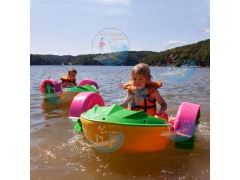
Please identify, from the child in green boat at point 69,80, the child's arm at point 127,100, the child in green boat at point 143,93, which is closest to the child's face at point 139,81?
the child in green boat at point 143,93

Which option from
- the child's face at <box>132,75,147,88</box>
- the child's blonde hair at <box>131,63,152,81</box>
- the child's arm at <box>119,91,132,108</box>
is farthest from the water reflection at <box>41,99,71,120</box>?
the child's blonde hair at <box>131,63,152,81</box>

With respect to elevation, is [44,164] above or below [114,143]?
below

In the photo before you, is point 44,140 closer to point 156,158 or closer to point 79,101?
point 79,101

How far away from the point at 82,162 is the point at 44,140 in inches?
42.8

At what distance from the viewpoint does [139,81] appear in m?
3.46

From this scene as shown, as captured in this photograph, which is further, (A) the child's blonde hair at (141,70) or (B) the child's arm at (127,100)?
(B) the child's arm at (127,100)

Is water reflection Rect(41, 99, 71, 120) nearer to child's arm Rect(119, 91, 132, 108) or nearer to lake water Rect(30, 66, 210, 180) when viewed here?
lake water Rect(30, 66, 210, 180)

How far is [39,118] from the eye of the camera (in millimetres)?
5426

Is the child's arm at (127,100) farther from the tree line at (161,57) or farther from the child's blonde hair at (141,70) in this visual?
the tree line at (161,57)

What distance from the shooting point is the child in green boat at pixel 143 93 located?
3.45 metres

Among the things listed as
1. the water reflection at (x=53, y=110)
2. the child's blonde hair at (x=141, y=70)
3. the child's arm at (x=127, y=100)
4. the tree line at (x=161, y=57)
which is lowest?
the water reflection at (x=53, y=110)

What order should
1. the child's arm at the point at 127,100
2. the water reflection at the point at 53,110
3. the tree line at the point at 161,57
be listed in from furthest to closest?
the water reflection at the point at 53,110
the tree line at the point at 161,57
the child's arm at the point at 127,100

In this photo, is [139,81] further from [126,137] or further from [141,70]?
[126,137]

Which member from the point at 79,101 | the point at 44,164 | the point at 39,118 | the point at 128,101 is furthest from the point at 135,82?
the point at 39,118
